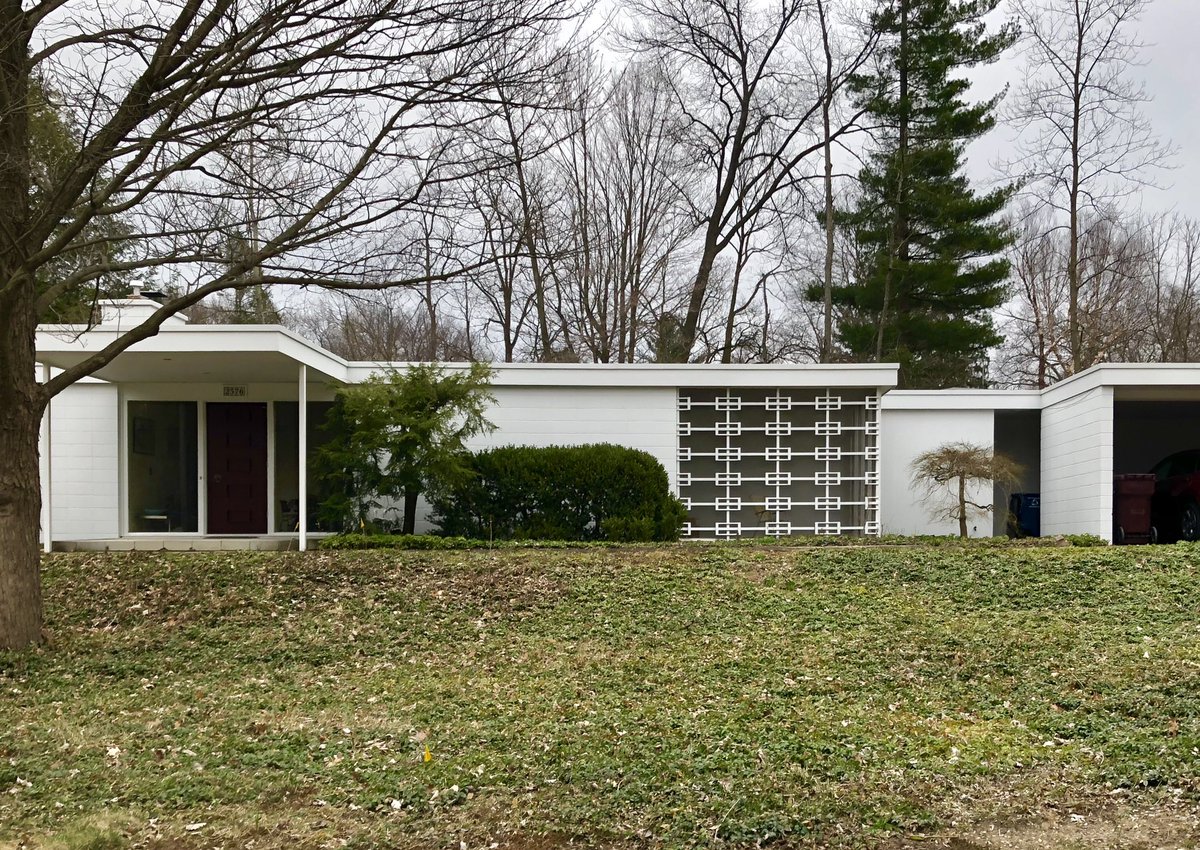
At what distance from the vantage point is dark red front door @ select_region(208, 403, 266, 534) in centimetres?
1528

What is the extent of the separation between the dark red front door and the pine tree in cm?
1445

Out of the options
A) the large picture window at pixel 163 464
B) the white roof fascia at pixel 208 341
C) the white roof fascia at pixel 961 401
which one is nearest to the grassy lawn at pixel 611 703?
the white roof fascia at pixel 208 341

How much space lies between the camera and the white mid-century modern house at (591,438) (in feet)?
48.4

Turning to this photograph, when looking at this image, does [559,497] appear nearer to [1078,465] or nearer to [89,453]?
[89,453]

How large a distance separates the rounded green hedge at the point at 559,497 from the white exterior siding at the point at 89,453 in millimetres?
5419

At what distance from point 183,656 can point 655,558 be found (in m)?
5.11

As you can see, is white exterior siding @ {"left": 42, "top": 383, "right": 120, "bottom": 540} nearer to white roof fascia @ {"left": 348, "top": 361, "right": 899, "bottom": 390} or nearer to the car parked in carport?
white roof fascia @ {"left": 348, "top": 361, "right": 899, "bottom": 390}

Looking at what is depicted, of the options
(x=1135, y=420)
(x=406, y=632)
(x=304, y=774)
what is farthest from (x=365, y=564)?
(x=1135, y=420)

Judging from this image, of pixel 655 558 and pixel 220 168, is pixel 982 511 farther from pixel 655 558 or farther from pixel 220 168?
pixel 220 168

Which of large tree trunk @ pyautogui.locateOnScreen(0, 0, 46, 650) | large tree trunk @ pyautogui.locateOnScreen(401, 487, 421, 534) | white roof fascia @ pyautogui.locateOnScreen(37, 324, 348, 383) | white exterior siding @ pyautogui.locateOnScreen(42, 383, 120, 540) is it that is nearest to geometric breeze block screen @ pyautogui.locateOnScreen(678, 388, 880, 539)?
large tree trunk @ pyautogui.locateOnScreen(401, 487, 421, 534)

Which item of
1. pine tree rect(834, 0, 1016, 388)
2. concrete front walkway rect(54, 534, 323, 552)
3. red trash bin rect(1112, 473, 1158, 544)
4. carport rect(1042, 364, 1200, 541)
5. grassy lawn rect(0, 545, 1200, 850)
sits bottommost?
grassy lawn rect(0, 545, 1200, 850)

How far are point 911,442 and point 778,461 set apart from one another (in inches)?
103

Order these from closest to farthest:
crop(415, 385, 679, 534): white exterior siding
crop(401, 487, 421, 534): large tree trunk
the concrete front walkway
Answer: the concrete front walkway, crop(401, 487, 421, 534): large tree trunk, crop(415, 385, 679, 534): white exterior siding

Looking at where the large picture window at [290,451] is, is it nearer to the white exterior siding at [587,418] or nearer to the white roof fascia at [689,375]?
the white roof fascia at [689,375]
